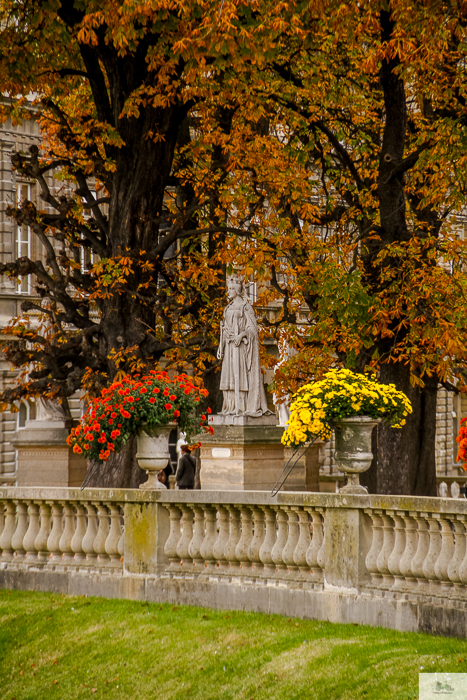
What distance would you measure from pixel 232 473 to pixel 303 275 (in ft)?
12.4

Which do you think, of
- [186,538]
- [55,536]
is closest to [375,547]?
[186,538]

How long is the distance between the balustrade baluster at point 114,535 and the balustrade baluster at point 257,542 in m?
1.68

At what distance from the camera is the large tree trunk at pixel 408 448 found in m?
17.6

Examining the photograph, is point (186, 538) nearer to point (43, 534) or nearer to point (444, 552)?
point (43, 534)

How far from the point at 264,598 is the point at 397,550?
1.53 metres

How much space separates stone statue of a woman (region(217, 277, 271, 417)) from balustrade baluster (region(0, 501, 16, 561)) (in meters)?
5.22

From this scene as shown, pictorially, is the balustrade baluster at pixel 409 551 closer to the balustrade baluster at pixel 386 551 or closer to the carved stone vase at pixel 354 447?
the balustrade baluster at pixel 386 551

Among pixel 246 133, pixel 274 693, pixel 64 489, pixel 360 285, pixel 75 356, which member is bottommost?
pixel 274 693

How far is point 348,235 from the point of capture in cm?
2153

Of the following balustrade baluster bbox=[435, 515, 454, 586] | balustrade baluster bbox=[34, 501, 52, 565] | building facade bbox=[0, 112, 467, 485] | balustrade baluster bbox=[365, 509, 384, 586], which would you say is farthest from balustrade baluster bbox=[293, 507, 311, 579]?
building facade bbox=[0, 112, 467, 485]

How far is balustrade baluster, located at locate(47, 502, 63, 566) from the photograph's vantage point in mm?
12203

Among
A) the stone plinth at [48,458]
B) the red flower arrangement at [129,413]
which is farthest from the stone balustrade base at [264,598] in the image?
the stone plinth at [48,458]

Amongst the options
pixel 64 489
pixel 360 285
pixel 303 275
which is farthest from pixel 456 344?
pixel 64 489

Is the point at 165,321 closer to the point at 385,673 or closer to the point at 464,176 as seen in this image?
the point at 464,176
